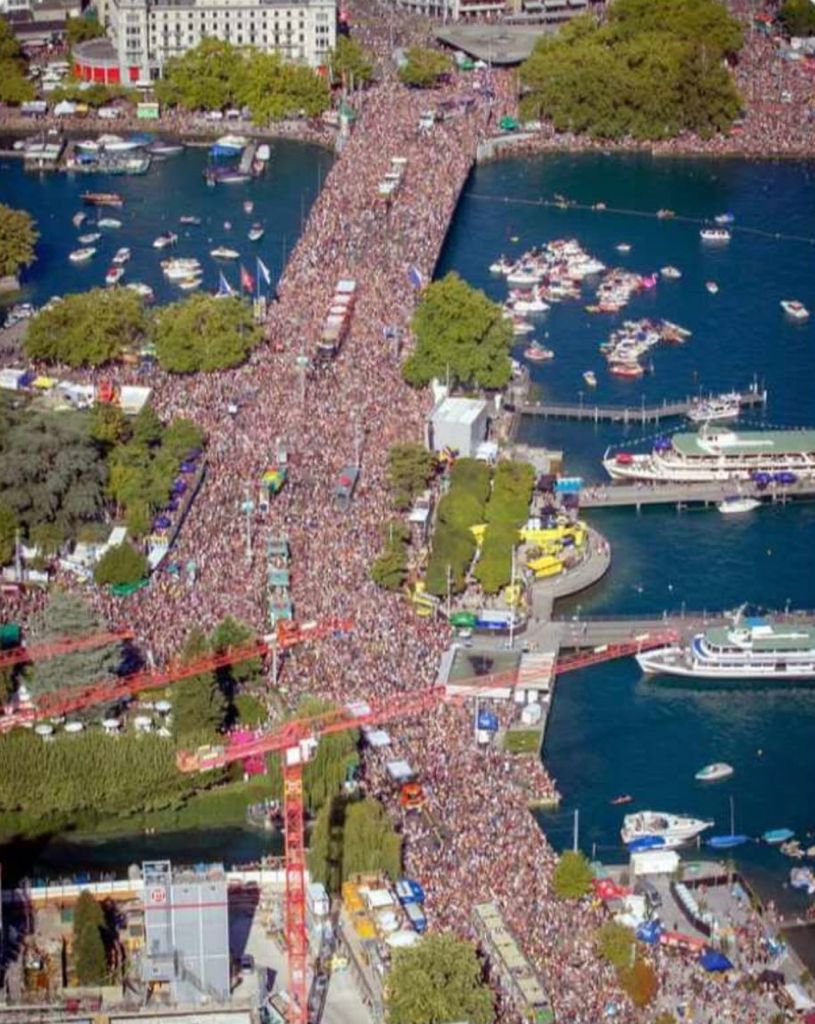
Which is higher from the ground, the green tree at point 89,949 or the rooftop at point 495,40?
the green tree at point 89,949

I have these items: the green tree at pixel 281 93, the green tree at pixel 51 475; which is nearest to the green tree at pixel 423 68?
the green tree at pixel 281 93

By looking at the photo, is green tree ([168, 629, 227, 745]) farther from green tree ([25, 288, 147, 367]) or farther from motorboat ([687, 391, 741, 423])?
motorboat ([687, 391, 741, 423])

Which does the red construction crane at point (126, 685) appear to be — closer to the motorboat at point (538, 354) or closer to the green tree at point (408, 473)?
the green tree at point (408, 473)

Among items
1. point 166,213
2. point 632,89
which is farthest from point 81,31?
point 632,89

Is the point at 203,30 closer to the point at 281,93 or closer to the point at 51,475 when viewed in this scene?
the point at 281,93

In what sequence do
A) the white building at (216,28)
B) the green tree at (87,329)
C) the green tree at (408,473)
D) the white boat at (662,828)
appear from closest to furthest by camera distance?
the white boat at (662,828) → the green tree at (408,473) → the green tree at (87,329) → the white building at (216,28)

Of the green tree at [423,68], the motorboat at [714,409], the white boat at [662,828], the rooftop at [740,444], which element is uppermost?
the white boat at [662,828]
